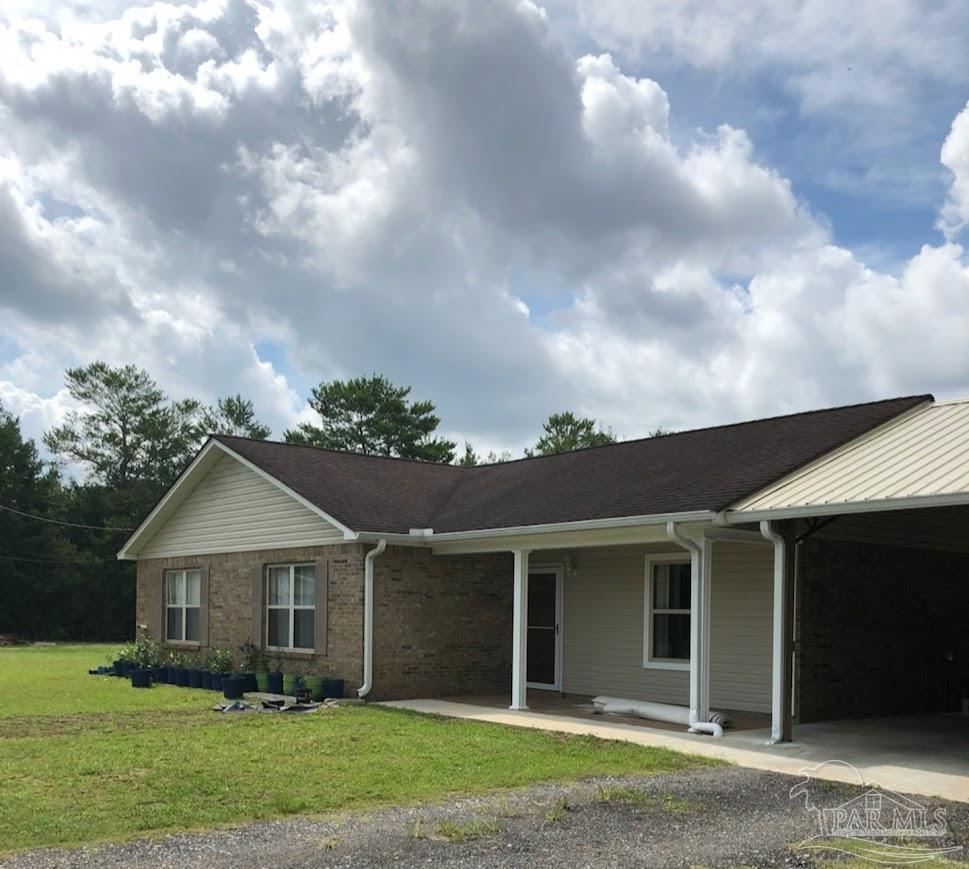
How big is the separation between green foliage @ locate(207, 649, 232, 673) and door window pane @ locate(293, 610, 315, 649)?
186 centimetres

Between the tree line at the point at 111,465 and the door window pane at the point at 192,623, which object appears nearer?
the door window pane at the point at 192,623

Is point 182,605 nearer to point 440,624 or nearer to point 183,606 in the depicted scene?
point 183,606

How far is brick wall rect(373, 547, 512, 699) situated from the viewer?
15.9m

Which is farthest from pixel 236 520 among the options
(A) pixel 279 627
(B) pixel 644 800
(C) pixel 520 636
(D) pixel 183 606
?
(B) pixel 644 800

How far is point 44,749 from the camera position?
1074 cm

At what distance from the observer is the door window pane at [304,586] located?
1727 centimetres

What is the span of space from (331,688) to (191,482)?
6.61 metres

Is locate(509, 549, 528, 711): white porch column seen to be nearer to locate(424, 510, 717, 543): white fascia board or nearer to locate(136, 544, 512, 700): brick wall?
locate(424, 510, 717, 543): white fascia board

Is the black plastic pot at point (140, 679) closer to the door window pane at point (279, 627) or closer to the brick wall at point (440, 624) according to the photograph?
the door window pane at point (279, 627)

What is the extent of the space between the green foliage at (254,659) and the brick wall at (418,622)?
0.54 metres

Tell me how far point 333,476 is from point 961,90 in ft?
36.4

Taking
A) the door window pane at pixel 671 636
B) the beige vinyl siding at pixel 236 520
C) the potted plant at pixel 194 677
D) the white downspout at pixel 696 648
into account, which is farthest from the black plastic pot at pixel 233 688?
the white downspout at pixel 696 648

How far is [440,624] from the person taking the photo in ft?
54.1

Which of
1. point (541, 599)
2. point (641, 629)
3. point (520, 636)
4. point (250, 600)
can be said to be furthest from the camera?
point (250, 600)
